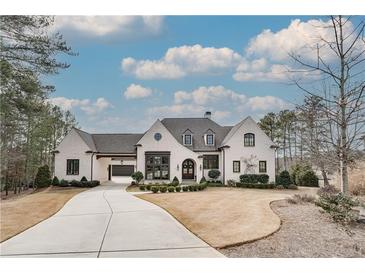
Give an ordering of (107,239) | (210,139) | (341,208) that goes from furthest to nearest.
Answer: (210,139), (341,208), (107,239)

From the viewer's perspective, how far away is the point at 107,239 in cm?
543

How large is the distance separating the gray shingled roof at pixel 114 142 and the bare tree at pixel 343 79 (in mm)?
12944

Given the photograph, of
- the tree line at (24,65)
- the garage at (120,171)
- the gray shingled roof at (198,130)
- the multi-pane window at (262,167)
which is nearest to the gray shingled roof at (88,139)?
the garage at (120,171)

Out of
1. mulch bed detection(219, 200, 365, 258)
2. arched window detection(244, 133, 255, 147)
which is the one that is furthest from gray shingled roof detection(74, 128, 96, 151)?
mulch bed detection(219, 200, 365, 258)

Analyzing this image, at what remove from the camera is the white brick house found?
16.1 metres

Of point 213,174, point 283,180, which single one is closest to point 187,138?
point 213,174

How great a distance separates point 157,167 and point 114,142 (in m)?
3.30

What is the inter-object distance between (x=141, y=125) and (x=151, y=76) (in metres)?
1.09

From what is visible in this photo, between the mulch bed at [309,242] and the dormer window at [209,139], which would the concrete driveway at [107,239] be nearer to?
the mulch bed at [309,242]

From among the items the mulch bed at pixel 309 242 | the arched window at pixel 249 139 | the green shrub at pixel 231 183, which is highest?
the arched window at pixel 249 139

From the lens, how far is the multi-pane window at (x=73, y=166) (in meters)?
17.0

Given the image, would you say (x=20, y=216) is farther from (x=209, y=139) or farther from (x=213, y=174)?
(x=209, y=139)

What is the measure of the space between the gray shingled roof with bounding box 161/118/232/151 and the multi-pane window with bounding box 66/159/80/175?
4891mm
